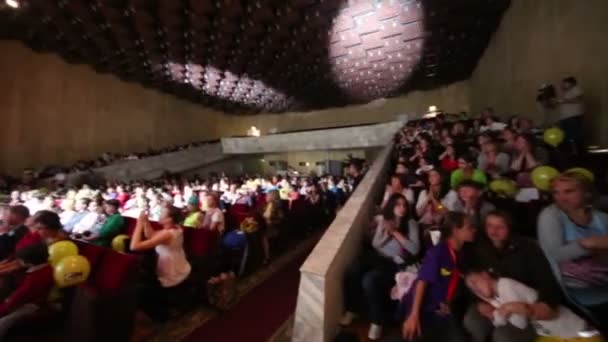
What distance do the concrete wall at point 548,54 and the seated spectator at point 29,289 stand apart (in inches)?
249

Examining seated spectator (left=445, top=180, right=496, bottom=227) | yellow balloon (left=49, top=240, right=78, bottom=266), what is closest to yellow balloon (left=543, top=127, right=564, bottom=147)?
seated spectator (left=445, top=180, right=496, bottom=227)

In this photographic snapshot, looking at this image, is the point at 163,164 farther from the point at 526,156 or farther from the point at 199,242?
the point at 526,156

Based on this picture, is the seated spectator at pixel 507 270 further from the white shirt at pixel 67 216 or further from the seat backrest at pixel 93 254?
the white shirt at pixel 67 216

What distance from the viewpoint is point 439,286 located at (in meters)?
1.83

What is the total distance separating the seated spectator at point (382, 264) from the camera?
6.93 feet

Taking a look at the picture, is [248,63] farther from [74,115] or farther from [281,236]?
[281,236]

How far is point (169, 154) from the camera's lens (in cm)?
1284

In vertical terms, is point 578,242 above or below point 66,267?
above

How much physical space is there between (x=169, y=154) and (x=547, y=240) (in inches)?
515

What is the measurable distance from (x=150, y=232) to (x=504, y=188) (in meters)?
3.22

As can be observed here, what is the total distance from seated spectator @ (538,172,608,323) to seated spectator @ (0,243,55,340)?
9.86 ft

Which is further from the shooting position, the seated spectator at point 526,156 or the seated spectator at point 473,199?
the seated spectator at point 526,156

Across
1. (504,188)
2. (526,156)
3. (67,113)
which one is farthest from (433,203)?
(67,113)

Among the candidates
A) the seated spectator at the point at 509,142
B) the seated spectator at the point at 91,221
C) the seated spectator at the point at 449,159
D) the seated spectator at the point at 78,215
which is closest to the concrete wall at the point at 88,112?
the seated spectator at the point at 78,215
